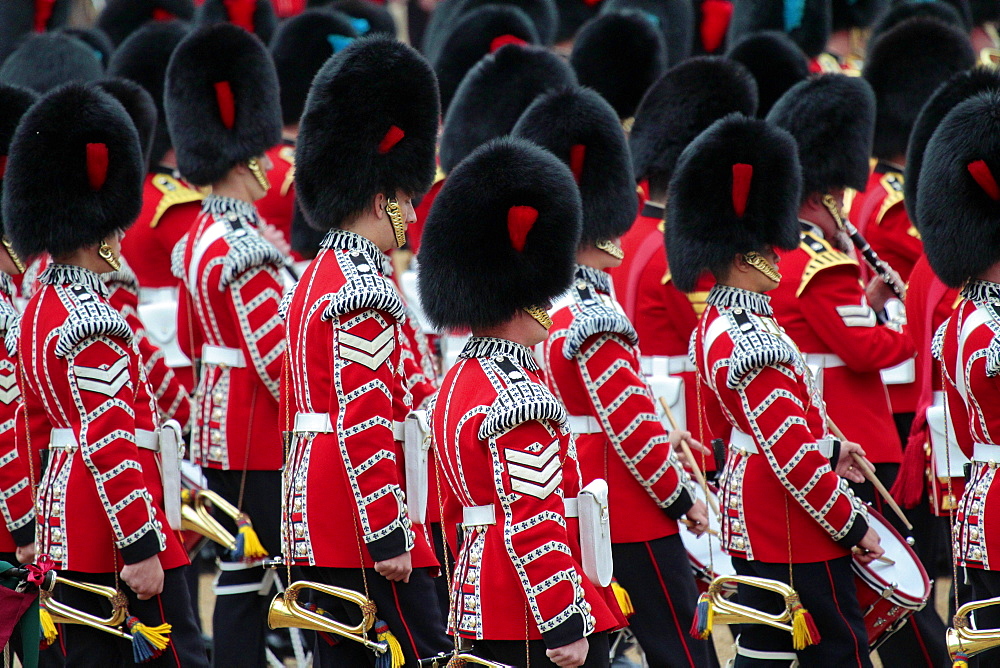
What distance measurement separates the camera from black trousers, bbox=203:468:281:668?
432 cm

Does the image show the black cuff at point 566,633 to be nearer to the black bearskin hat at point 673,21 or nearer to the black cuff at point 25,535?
the black cuff at point 25,535

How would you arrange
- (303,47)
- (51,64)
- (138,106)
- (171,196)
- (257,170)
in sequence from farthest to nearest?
(51,64)
(303,47)
(171,196)
(138,106)
(257,170)

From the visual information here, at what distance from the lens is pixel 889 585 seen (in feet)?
12.1

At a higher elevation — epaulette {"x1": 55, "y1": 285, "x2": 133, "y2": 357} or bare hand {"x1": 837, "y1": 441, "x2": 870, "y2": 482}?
epaulette {"x1": 55, "y1": 285, "x2": 133, "y2": 357}

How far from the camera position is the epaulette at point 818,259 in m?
4.14

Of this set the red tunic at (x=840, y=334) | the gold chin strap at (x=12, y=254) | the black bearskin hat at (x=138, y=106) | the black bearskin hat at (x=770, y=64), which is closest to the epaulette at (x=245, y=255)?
the gold chin strap at (x=12, y=254)

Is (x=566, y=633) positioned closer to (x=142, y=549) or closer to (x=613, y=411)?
(x=613, y=411)

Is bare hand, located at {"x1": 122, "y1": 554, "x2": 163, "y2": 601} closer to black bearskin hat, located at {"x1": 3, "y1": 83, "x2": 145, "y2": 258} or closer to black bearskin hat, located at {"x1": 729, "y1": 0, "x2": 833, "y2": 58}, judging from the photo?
black bearskin hat, located at {"x1": 3, "y1": 83, "x2": 145, "y2": 258}

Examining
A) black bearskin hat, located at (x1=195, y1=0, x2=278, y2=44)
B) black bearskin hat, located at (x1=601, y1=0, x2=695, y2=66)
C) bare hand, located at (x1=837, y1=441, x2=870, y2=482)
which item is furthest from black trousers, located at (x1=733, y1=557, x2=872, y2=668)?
black bearskin hat, located at (x1=195, y1=0, x2=278, y2=44)

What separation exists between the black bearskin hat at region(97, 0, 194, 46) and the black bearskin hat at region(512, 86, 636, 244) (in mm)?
4553

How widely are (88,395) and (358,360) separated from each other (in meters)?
0.69

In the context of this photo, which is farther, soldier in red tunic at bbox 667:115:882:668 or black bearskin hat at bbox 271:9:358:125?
black bearskin hat at bbox 271:9:358:125

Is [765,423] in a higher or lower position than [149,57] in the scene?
lower

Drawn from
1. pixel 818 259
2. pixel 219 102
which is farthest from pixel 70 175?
pixel 818 259
